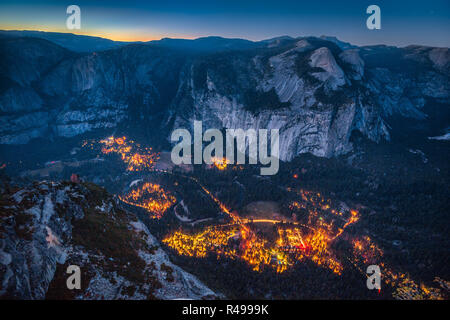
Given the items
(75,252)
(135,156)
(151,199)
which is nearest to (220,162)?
(151,199)

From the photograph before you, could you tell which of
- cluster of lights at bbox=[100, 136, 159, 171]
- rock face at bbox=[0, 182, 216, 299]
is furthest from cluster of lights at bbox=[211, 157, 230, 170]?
rock face at bbox=[0, 182, 216, 299]

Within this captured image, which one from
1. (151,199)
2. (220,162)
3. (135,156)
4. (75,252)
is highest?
(135,156)

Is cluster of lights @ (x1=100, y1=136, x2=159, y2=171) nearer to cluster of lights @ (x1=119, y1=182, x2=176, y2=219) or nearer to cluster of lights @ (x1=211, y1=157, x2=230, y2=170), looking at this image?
cluster of lights @ (x1=119, y1=182, x2=176, y2=219)

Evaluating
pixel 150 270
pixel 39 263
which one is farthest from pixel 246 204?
pixel 39 263

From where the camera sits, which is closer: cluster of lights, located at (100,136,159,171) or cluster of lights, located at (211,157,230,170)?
cluster of lights, located at (211,157,230,170)

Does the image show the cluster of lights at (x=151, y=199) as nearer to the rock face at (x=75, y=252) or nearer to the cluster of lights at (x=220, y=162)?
the cluster of lights at (x=220, y=162)

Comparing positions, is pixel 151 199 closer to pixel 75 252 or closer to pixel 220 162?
pixel 220 162

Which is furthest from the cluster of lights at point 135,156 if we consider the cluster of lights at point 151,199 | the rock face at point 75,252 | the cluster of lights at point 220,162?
the rock face at point 75,252

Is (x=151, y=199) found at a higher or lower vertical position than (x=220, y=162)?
lower
